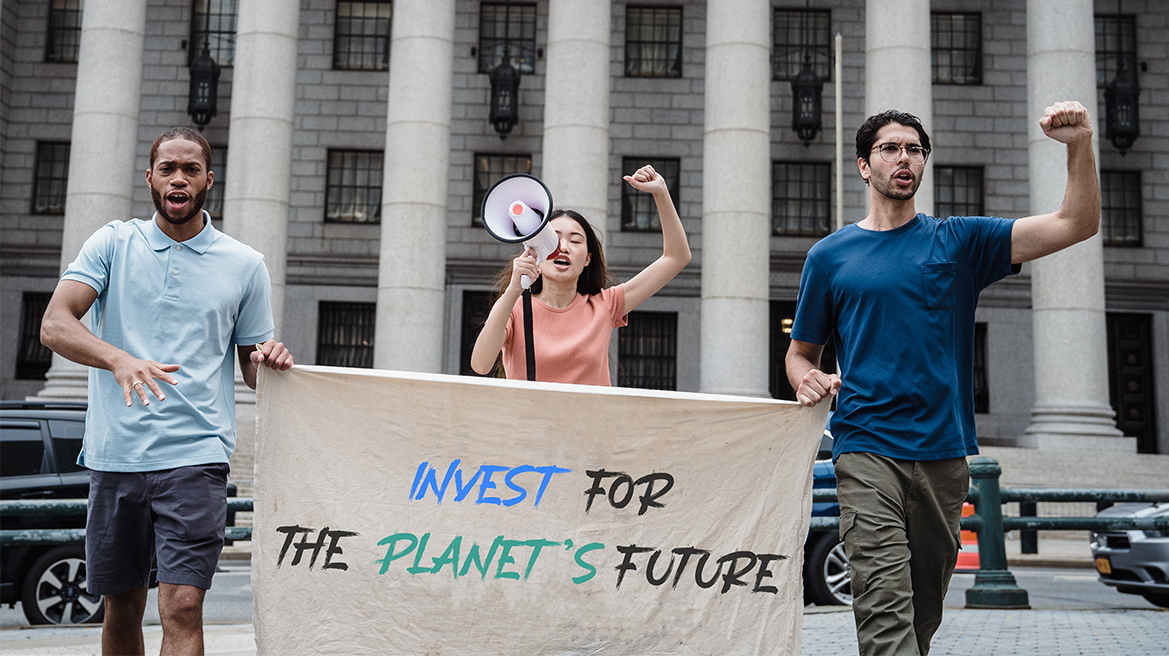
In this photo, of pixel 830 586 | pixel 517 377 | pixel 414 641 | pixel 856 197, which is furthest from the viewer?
pixel 856 197

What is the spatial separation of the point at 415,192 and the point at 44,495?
13.0 meters

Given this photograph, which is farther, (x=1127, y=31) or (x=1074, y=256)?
(x=1127, y=31)

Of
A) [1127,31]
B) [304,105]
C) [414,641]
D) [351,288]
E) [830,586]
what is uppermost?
[1127,31]

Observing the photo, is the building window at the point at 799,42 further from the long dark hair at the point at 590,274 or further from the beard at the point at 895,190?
the beard at the point at 895,190

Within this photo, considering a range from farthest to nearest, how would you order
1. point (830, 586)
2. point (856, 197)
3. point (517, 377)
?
point (856, 197) < point (830, 586) < point (517, 377)

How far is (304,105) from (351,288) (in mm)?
5221

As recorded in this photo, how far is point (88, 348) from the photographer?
148 inches

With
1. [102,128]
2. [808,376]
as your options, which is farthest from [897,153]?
[102,128]

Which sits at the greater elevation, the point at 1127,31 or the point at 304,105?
the point at 1127,31

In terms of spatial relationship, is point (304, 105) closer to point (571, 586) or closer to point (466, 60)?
point (466, 60)

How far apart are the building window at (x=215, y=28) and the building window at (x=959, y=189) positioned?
19709 mm

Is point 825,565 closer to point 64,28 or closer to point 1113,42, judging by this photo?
point 1113,42

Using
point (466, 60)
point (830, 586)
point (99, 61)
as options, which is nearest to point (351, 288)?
point (466, 60)

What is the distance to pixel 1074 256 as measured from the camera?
2231cm
